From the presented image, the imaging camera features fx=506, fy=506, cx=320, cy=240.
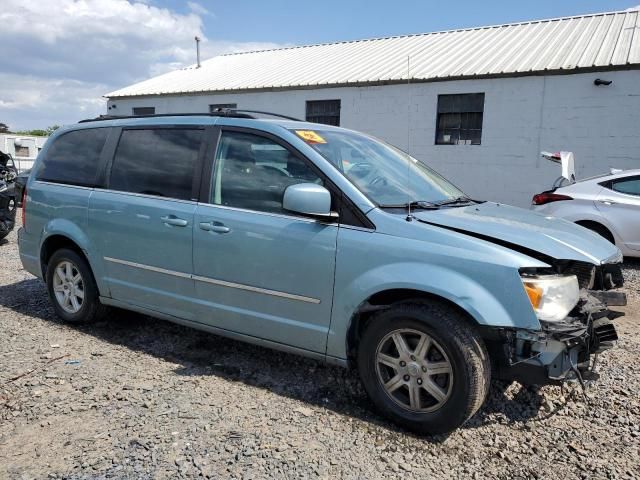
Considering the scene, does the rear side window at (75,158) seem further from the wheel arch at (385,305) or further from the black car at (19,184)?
the black car at (19,184)

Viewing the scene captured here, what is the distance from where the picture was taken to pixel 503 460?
267 cm

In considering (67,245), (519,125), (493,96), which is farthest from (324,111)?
(67,245)

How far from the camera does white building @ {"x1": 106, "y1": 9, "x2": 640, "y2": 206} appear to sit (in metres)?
11.4

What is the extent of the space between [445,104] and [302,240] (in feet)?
36.7

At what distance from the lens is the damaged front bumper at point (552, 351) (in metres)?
2.60

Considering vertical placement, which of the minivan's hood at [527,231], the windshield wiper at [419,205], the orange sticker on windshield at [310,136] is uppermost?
the orange sticker on windshield at [310,136]

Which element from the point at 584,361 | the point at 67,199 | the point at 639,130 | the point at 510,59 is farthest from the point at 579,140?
the point at 67,199

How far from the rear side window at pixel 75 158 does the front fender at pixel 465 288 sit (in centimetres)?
271

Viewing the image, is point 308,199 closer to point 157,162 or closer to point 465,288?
point 465,288

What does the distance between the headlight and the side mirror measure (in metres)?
1.18

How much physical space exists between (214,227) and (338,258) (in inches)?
38.9

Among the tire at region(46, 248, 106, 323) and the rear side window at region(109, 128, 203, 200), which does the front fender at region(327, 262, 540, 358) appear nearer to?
the rear side window at region(109, 128, 203, 200)

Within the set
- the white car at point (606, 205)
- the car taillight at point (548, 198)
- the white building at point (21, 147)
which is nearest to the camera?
the white car at point (606, 205)

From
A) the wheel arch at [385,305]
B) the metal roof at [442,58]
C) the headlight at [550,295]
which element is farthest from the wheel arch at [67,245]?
the metal roof at [442,58]
